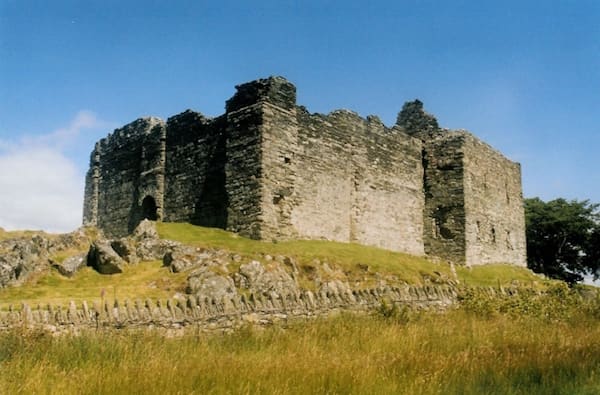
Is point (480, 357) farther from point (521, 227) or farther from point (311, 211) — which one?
point (521, 227)

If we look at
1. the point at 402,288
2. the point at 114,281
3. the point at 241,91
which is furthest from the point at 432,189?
the point at 114,281

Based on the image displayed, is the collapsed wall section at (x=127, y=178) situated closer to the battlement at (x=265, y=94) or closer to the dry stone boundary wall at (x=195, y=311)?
the battlement at (x=265, y=94)

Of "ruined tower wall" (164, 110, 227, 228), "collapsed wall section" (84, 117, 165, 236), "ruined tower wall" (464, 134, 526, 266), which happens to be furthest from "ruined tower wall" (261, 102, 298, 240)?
"ruined tower wall" (464, 134, 526, 266)

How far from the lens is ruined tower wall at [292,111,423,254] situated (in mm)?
22688

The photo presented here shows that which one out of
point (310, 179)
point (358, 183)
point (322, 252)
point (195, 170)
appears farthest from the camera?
point (358, 183)

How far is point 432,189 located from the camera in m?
29.4

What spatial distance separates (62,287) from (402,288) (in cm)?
900

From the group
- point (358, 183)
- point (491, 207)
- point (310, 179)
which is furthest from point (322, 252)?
point (491, 207)

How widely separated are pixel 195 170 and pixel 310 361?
1648 centimetres

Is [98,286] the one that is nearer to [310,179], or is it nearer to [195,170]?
[195,170]

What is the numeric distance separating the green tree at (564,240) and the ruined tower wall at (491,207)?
1278 cm

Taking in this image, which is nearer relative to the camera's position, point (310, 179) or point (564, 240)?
point (310, 179)

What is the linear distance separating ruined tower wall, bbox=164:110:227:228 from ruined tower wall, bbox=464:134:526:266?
12.9 m

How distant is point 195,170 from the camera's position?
23.5m
